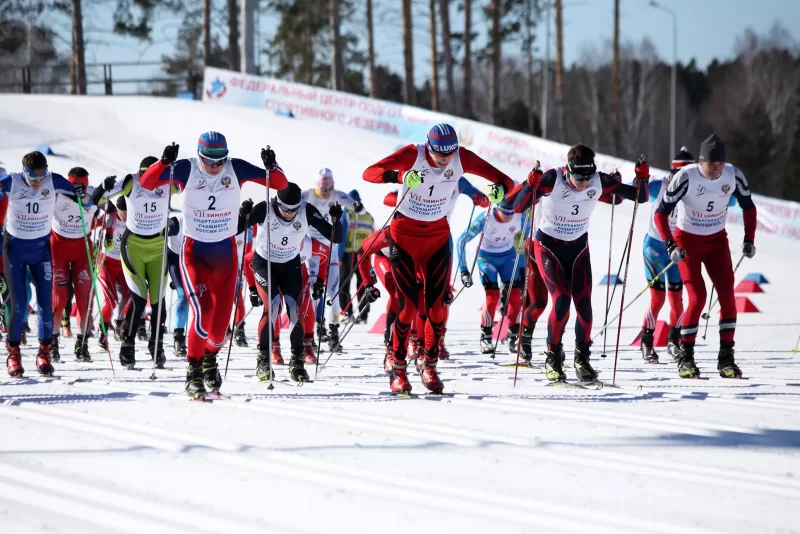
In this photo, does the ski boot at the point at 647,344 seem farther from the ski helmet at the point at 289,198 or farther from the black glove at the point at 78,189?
the black glove at the point at 78,189

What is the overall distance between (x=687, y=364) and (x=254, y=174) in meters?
3.84

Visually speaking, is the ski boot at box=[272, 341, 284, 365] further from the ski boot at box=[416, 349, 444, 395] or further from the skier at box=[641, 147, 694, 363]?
the skier at box=[641, 147, 694, 363]

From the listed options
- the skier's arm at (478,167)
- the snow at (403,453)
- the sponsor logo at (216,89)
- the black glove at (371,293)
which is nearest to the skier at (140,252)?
the snow at (403,453)

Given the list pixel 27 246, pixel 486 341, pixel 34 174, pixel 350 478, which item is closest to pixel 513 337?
pixel 486 341

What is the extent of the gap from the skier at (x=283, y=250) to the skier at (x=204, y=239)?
136 cm

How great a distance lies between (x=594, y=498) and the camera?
4.13 m

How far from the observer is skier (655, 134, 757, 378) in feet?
25.6

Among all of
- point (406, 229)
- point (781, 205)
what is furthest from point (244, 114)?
point (406, 229)

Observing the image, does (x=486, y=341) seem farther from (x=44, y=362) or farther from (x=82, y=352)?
(x=44, y=362)

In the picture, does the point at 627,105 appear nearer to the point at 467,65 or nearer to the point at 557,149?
the point at 467,65

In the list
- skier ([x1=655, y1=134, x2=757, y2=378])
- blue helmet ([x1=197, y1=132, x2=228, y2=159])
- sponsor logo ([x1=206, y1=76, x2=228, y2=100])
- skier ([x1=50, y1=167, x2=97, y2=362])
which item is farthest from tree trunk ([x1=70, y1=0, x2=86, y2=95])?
skier ([x1=655, y1=134, x2=757, y2=378])

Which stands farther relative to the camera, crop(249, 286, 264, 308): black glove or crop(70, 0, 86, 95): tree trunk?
crop(70, 0, 86, 95): tree trunk

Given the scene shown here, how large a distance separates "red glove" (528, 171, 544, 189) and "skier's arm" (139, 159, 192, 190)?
2.62m

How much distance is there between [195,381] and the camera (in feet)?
21.7
